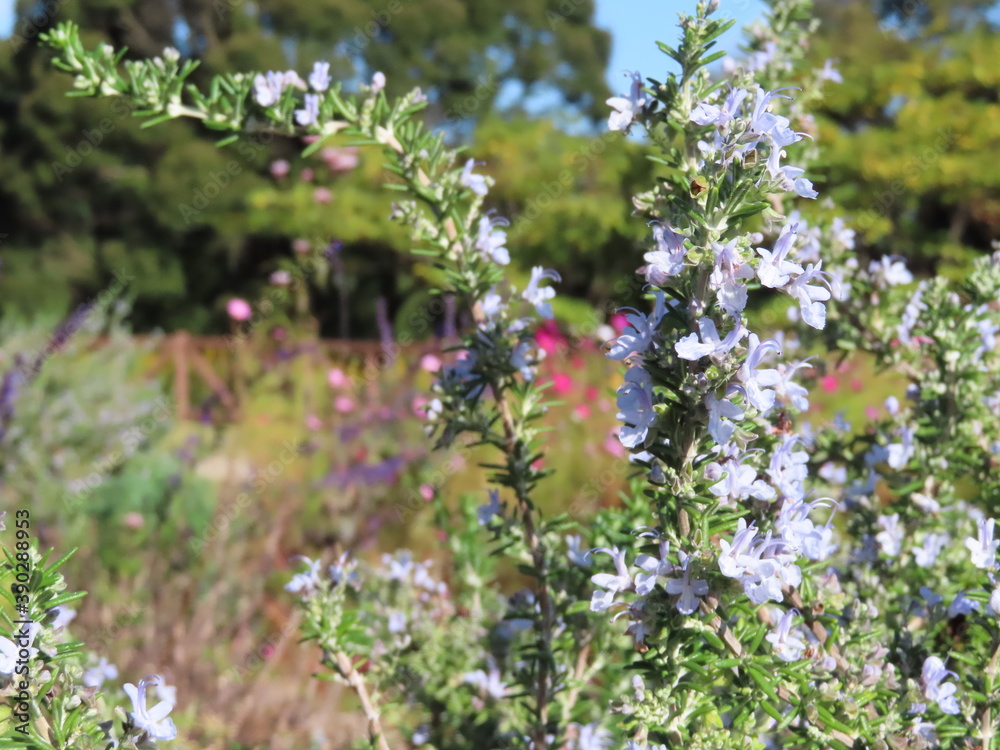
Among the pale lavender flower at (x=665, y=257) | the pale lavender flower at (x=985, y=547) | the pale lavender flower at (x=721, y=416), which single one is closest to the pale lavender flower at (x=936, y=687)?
the pale lavender flower at (x=985, y=547)

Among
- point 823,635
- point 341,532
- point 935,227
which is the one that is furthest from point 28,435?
point 935,227

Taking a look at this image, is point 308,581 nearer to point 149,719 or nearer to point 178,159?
point 149,719

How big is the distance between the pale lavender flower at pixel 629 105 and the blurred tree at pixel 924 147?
9.99 metres

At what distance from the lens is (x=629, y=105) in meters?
1.17

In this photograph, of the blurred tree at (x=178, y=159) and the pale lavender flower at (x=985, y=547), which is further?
the blurred tree at (x=178, y=159)

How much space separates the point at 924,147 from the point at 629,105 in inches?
467

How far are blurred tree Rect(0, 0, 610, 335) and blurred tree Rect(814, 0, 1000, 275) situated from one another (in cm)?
514

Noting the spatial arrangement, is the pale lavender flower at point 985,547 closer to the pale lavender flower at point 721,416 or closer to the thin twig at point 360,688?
the pale lavender flower at point 721,416

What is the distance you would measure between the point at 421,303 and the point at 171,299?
5956 mm

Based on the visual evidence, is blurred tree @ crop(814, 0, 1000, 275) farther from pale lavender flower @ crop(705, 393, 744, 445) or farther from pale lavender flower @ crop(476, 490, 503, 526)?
pale lavender flower @ crop(705, 393, 744, 445)

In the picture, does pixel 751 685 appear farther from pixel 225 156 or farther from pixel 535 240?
pixel 225 156

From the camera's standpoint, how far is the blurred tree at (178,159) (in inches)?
603

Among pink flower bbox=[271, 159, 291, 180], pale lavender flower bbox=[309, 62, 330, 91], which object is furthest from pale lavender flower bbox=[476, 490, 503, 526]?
pink flower bbox=[271, 159, 291, 180]

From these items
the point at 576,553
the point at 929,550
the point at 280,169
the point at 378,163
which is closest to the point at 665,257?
the point at 576,553
